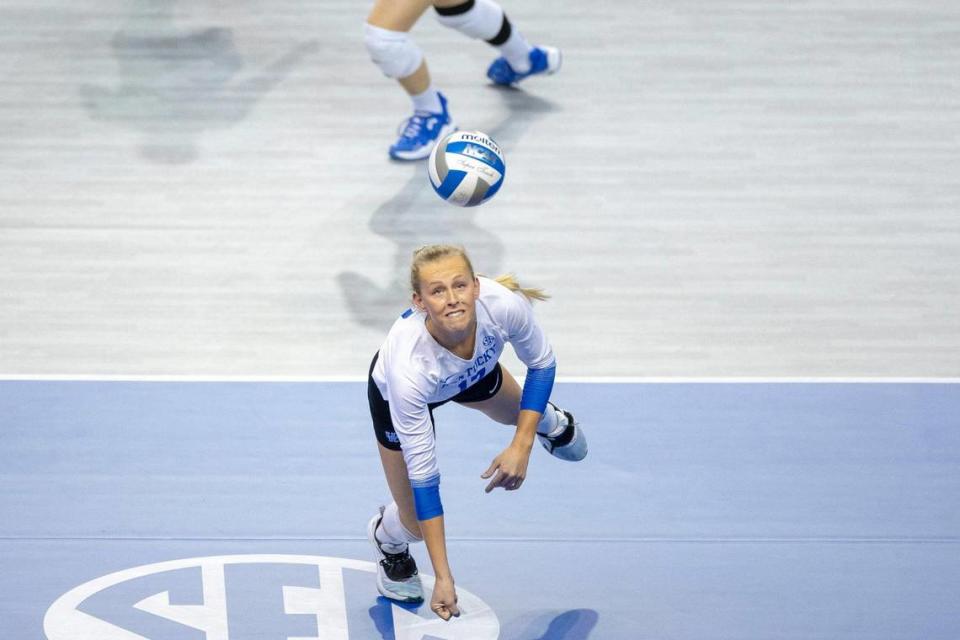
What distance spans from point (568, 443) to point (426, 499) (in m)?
1.13

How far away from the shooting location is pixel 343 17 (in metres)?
9.80

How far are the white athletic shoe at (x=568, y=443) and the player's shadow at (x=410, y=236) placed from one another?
1783 mm

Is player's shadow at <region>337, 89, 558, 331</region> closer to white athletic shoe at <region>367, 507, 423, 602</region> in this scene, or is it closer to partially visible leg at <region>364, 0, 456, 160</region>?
partially visible leg at <region>364, 0, 456, 160</region>

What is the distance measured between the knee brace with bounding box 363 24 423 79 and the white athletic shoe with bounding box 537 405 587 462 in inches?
126

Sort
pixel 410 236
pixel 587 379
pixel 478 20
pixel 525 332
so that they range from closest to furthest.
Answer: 1. pixel 525 332
2. pixel 587 379
3. pixel 410 236
4. pixel 478 20

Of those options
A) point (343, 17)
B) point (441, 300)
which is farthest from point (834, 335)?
point (343, 17)

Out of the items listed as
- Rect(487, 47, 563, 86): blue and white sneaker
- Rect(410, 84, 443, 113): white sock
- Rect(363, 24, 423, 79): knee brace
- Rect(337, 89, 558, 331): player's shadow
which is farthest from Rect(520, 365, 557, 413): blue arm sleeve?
Rect(487, 47, 563, 86): blue and white sneaker

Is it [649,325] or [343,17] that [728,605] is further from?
[343,17]

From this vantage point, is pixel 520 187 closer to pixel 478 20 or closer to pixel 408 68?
pixel 408 68

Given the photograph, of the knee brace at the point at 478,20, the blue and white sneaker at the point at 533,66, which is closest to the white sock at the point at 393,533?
the knee brace at the point at 478,20

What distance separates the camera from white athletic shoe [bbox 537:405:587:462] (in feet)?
16.8

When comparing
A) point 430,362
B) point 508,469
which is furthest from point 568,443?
point 430,362

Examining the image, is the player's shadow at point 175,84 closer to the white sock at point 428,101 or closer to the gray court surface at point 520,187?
the gray court surface at point 520,187

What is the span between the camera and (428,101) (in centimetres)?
805
